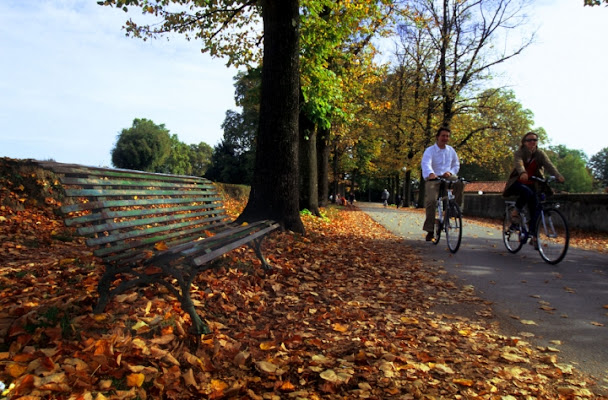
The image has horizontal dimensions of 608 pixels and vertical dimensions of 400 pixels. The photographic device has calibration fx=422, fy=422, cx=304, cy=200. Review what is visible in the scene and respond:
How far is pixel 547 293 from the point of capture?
434 centimetres

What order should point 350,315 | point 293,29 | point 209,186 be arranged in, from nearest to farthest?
point 350,315, point 209,186, point 293,29

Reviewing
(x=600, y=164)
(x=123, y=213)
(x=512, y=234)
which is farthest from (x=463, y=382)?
(x=600, y=164)

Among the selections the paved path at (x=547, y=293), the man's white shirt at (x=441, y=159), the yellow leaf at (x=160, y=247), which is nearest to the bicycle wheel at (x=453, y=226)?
the paved path at (x=547, y=293)

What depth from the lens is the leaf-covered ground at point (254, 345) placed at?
2.22m

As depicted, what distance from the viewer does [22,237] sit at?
555 centimetres

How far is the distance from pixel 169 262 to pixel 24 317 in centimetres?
101

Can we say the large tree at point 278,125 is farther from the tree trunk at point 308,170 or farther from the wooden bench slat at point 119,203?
the tree trunk at point 308,170

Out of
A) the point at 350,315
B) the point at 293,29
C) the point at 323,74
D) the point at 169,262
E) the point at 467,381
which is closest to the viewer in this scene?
the point at 467,381

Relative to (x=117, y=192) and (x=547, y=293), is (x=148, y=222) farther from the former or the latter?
(x=547, y=293)

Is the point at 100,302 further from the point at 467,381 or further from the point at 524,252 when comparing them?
the point at 524,252

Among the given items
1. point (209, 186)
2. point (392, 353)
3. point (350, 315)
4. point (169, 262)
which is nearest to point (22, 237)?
point (209, 186)

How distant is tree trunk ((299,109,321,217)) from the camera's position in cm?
1196

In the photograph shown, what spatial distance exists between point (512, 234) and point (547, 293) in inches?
108

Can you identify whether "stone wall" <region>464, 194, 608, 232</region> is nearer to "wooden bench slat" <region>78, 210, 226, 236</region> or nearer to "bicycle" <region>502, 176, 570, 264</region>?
"bicycle" <region>502, 176, 570, 264</region>
